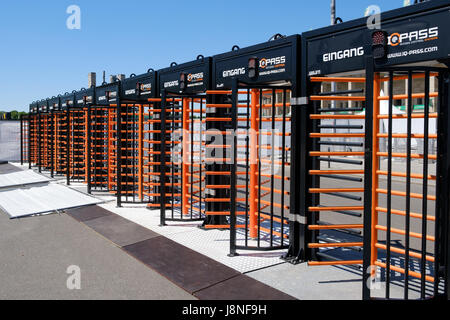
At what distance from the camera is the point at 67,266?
4.68 metres

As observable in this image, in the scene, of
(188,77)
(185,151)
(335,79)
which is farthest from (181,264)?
(188,77)

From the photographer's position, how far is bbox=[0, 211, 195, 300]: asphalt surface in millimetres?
3875

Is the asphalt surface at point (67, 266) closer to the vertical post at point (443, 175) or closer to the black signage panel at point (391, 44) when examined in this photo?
the vertical post at point (443, 175)

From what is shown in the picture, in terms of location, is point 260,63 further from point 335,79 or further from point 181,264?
point 181,264

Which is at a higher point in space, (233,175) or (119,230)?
(233,175)

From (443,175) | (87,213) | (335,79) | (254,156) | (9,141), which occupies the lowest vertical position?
(87,213)

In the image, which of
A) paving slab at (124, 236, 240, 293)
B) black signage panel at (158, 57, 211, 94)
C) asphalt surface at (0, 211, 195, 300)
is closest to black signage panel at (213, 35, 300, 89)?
black signage panel at (158, 57, 211, 94)

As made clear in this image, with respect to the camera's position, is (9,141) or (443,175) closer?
(443,175)

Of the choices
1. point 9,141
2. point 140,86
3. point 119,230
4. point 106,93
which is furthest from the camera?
point 9,141

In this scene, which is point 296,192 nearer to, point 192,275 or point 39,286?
point 192,275

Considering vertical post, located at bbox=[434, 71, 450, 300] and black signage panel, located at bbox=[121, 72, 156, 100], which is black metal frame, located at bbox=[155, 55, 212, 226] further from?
vertical post, located at bbox=[434, 71, 450, 300]

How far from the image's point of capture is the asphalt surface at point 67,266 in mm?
3875

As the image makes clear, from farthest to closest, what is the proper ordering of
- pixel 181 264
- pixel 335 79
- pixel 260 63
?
pixel 260 63, pixel 181 264, pixel 335 79
